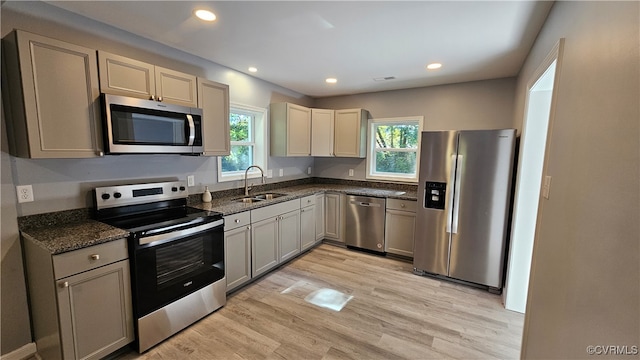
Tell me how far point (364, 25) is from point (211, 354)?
2768 mm

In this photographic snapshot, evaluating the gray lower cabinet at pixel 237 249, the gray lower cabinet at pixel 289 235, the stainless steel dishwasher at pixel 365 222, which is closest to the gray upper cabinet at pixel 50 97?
the gray lower cabinet at pixel 237 249

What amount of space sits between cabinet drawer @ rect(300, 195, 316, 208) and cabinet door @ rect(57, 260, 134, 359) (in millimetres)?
2182

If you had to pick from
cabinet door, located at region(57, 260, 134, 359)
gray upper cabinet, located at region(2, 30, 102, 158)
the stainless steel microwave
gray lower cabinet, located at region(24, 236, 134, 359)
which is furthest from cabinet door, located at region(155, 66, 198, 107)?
cabinet door, located at region(57, 260, 134, 359)

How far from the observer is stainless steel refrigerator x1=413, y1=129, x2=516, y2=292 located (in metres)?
2.79

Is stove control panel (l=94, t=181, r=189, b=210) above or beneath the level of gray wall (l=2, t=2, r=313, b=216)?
beneath

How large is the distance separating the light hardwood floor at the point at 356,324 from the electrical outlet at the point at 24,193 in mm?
1315

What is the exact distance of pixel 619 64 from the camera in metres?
0.91

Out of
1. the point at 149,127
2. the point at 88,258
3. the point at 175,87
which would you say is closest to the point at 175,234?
the point at 88,258

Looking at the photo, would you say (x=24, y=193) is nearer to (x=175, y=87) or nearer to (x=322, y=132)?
(x=175, y=87)

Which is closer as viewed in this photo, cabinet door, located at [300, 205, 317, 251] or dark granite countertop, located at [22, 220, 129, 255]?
dark granite countertop, located at [22, 220, 129, 255]

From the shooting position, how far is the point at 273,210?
10.4ft

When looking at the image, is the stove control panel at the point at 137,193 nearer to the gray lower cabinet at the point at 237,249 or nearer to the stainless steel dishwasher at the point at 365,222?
the gray lower cabinet at the point at 237,249

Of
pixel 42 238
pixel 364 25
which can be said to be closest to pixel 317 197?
pixel 364 25

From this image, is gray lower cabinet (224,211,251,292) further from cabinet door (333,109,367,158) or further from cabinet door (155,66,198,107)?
cabinet door (333,109,367,158)
